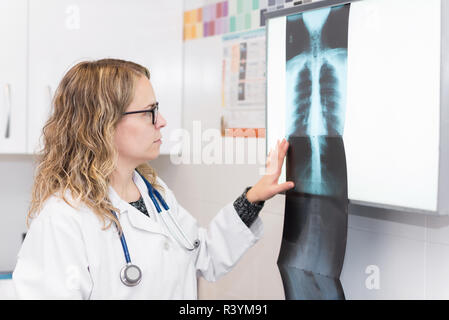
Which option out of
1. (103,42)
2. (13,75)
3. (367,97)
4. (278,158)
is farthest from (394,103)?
(13,75)

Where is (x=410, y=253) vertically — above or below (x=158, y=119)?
below

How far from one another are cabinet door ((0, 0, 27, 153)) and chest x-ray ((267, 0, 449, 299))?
1.01 metres

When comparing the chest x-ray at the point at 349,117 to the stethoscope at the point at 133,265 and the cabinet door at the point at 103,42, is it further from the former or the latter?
the cabinet door at the point at 103,42

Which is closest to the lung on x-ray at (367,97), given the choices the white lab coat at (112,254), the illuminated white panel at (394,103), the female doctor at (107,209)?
the illuminated white panel at (394,103)

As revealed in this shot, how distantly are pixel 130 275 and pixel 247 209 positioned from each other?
0.35 meters

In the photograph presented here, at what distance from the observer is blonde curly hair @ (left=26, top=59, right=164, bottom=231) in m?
1.29

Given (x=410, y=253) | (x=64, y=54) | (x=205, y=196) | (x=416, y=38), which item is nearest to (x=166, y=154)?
(x=205, y=196)

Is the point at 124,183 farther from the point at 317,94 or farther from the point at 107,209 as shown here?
the point at 317,94

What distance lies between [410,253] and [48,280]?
0.86 metres

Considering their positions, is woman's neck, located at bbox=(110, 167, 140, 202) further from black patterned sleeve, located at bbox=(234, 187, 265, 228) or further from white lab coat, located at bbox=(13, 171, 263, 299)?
black patterned sleeve, located at bbox=(234, 187, 265, 228)

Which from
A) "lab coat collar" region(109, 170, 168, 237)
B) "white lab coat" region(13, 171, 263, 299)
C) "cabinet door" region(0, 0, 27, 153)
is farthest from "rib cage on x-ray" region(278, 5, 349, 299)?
"cabinet door" region(0, 0, 27, 153)

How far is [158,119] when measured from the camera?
140 centimetres

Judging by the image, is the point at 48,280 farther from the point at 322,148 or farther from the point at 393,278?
the point at 393,278

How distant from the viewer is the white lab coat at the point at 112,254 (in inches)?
46.9
